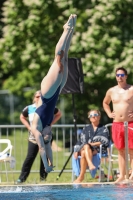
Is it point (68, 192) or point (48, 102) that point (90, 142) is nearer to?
point (68, 192)

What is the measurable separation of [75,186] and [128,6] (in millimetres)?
13608

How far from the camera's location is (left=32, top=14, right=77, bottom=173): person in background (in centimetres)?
768

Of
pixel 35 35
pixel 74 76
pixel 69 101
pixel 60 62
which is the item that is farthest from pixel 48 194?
pixel 69 101

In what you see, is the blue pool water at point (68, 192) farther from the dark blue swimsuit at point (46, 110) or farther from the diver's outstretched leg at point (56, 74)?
the diver's outstretched leg at point (56, 74)

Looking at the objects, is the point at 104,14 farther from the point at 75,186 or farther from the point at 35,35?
the point at 75,186

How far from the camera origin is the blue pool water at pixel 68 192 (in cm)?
796

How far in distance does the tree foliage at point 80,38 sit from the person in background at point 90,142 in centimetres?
919

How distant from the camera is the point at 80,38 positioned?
854 inches

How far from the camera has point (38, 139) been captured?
767 centimetres

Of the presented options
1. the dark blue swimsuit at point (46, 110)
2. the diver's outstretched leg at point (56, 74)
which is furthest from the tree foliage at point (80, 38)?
the dark blue swimsuit at point (46, 110)

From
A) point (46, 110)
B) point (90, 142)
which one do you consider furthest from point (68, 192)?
point (90, 142)

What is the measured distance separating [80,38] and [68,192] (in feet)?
44.6

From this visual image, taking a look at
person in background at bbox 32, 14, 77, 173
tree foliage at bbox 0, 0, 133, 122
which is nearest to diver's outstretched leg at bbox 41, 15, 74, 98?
person in background at bbox 32, 14, 77, 173

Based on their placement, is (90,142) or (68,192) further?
(90,142)
